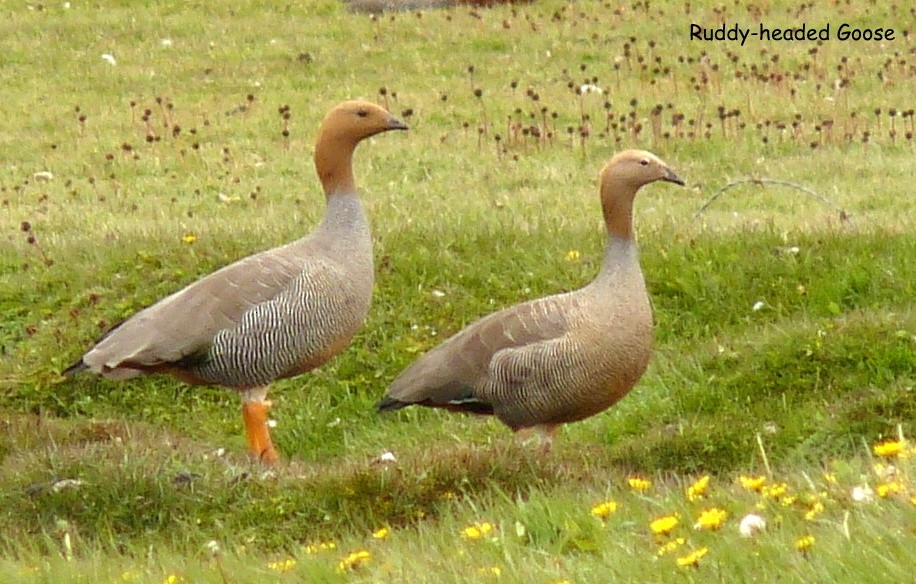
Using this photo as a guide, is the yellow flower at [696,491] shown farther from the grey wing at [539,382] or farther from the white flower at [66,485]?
the white flower at [66,485]

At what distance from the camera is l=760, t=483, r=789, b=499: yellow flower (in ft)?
14.7

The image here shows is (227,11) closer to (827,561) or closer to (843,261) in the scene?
(843,261)

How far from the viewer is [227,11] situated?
20.0 m

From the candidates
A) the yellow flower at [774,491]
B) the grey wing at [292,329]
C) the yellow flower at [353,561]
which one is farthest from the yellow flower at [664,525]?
the grey wing at [292,329]

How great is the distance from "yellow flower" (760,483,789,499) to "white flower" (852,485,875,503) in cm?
28

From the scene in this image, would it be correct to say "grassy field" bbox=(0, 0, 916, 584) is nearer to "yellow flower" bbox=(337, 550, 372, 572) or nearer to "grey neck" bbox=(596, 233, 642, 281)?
"yellow flower" bbox=(337, 550, 372, 572)

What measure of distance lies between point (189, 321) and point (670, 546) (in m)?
3.88

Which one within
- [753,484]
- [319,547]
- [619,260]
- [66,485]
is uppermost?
[753,484]

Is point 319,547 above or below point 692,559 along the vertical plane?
below

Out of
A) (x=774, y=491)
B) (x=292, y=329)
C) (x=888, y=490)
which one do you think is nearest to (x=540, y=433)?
(x=292, y=329)

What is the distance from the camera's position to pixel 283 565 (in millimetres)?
4887

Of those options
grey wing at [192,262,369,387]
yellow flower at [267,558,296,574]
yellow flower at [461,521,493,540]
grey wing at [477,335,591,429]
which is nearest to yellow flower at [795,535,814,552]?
yellow flower at [461,521,493,540]

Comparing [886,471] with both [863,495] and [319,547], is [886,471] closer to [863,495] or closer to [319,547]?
[863,495]

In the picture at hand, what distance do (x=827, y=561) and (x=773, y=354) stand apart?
436 cm
